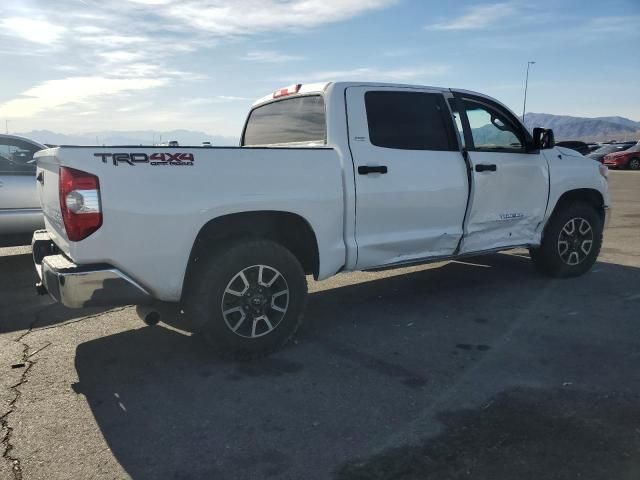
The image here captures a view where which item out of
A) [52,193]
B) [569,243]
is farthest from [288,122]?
[569,243]

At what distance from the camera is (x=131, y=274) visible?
3.53m

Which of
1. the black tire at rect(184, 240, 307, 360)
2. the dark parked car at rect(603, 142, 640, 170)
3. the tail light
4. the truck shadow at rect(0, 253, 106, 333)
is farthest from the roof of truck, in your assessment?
the dark parked car at rect(603, 142, 640, 170)

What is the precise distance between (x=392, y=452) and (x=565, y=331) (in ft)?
7.96

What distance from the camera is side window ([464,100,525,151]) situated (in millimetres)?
5250

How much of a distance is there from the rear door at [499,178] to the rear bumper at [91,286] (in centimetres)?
307

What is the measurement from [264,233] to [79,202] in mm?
1417

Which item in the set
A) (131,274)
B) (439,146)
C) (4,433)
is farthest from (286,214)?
(4,433)

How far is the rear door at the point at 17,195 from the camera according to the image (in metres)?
6.60

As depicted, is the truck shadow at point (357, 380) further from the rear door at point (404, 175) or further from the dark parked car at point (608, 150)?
the dark parked car at point (608, 150)

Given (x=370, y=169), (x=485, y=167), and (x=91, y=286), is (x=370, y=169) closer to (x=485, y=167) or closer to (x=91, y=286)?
(x=485, y=167)

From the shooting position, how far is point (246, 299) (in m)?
3.96

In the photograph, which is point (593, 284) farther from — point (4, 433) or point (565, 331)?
point (4, 433)

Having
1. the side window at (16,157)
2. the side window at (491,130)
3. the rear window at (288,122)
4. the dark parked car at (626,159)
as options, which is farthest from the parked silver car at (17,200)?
the dark parked car at (626,159)

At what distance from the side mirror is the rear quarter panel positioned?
99.2 inches
